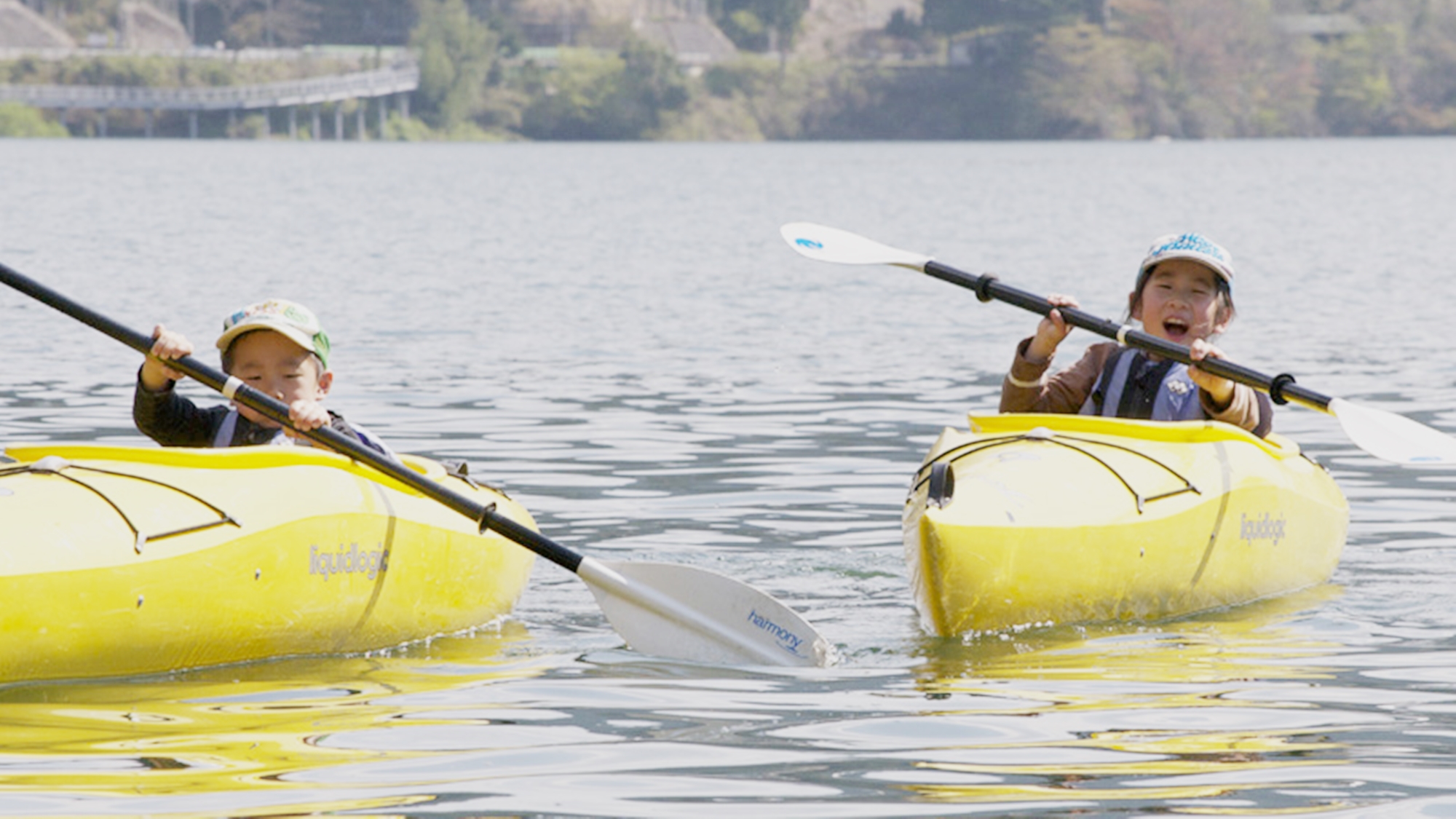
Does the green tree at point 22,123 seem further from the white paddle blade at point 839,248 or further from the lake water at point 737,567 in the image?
the white paddle blade at point 839,248

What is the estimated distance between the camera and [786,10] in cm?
11112

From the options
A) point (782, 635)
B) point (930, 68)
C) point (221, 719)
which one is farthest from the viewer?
point (930, 68)

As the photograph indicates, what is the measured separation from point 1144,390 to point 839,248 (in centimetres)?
185

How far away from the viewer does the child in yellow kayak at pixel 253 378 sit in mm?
6320

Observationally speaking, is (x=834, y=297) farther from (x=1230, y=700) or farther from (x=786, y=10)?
(x=786, y=10)

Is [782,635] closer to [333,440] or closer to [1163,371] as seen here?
[333,440]

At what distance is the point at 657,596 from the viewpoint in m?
6.18

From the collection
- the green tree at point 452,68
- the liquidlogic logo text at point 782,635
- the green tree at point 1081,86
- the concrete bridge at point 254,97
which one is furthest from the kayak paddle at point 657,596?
the green tree at point 1081,86

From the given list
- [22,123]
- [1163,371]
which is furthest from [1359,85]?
[1163,371]

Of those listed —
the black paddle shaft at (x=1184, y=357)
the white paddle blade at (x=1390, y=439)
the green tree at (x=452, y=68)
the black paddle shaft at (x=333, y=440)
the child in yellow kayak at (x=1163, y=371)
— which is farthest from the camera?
the green tree at (x=452, y=68)

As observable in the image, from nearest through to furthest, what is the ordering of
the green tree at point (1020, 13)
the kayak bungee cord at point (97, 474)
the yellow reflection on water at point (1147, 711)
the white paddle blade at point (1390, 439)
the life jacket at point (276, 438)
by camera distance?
the yellow reflection on water at point (1147, 711)
the kayak bungee cord at point (97, 474)
the life jacket at point (276, 438)
the white paddle blade at point (1390, 439)
the green tree at point (1020, 13)

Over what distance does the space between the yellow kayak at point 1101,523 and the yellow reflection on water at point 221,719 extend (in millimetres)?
1243

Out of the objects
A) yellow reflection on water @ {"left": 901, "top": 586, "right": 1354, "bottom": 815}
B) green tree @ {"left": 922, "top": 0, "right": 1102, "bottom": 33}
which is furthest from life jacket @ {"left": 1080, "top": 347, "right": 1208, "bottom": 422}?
green tree @ {"left": 922, "top": 0, "right": 1102, "bottom": 33}

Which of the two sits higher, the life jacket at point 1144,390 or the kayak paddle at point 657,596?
the life jacket at point 1144,390
